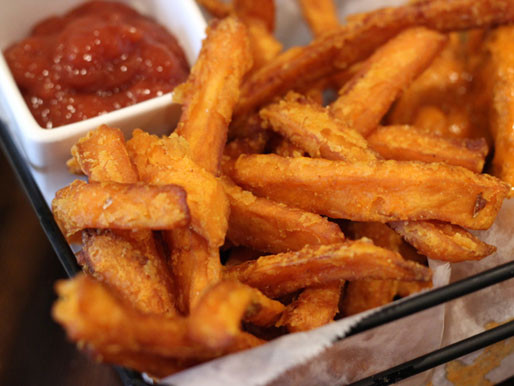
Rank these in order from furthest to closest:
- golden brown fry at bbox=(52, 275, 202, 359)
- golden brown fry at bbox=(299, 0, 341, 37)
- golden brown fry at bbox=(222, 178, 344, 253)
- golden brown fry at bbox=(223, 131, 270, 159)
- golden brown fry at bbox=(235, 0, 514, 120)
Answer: golden brown fry at bbox=(299, 0, 341, 37), golden brown fry at bbox=(235, 0, 514, 120), golden brown fry at bbox=(223, 131, 270, 159), golden brown fry at bbox=(222, 178, 344, 253), golden brown fry at bbox=(52, 275, 202, 359)

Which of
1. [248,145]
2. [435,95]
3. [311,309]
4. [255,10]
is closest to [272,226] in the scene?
[311,309]

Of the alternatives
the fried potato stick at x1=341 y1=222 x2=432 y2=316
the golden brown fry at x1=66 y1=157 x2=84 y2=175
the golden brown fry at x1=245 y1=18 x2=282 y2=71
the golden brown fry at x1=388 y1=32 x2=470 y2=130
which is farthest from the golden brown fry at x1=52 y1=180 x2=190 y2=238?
the golden brown fry at x1=388 y1=32 x2=470 y2=130

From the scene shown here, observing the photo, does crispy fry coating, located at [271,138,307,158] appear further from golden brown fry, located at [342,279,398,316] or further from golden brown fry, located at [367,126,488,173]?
golden brown fry, located at [342,279,398,316]

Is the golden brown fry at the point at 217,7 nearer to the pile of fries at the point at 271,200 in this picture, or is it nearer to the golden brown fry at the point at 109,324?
the pile of fries at the point at 271,200

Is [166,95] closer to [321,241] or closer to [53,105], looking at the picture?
[53,105]

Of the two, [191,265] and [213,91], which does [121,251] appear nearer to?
[191,265]

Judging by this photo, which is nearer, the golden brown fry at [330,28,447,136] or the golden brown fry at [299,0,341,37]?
the golden brown fry at [330,28,447,136]

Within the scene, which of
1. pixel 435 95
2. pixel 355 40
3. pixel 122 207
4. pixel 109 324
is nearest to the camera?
pixel 109 324
